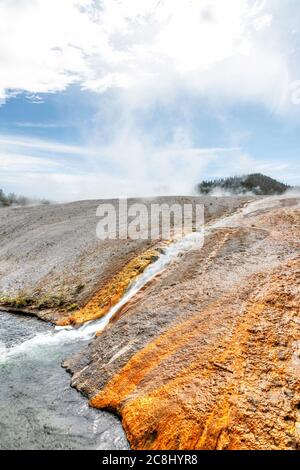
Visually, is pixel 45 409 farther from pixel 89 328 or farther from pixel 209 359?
pixel 89 328

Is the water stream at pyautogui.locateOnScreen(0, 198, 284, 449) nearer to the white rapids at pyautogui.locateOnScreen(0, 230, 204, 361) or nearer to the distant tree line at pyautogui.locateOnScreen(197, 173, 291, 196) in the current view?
the white rapids at pyautogui.locateOnScreen(0, 230, 204, 361)

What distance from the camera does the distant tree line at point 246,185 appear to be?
8875 cm

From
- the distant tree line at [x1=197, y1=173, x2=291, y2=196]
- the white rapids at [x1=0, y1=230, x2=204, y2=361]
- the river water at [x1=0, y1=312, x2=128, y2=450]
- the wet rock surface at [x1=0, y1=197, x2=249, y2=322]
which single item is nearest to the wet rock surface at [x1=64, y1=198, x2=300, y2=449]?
the river water at [x1=0, y1=312, x2=128, y2=450]

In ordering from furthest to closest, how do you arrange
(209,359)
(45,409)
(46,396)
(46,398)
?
(46,396), (46,398), (45,409), (209,359)

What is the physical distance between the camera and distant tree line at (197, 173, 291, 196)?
88.8 m

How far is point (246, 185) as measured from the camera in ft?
305

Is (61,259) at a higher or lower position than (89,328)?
higher

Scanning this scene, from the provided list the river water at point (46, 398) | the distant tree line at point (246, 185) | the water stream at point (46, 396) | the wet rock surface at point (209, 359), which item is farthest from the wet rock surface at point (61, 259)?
the distant tree line at point (246, 185)

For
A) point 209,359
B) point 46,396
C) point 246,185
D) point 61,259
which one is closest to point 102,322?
point 46,396

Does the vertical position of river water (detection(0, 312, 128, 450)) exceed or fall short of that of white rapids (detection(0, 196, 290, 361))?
it falls short

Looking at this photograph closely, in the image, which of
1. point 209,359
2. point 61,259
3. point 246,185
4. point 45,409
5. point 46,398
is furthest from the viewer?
point 246,185

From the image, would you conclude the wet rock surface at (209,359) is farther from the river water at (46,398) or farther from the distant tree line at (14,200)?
the distant tree line at (14,200)

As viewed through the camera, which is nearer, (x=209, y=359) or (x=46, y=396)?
(x=209, y=359)
